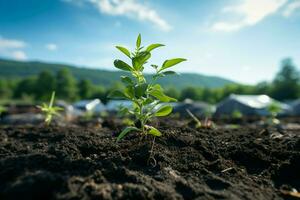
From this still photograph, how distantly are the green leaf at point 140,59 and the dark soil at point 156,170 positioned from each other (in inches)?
20.8

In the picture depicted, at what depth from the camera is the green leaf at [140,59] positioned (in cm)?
187

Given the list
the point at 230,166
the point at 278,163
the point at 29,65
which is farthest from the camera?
the point at 29,65

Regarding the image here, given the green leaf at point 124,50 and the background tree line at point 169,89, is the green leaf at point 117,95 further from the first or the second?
the background tree line at point 169,89

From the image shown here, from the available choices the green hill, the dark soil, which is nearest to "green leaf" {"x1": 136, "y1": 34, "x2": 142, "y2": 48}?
the dark soil

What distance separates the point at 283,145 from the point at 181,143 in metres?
0.83

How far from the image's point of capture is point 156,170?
1627 mm

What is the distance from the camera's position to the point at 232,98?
23359mm

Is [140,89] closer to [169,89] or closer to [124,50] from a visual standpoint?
[124,50]

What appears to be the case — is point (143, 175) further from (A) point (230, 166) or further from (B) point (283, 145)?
(B) point (283, 145)

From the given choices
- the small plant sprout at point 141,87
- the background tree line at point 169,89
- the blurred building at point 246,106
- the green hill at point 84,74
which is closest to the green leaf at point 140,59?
the small plant sprout at point 141,87

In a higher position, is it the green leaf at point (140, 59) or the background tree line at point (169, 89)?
the green leaf at point (140, 59)

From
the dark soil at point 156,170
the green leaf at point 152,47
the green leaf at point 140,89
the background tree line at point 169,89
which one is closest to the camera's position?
the dark soil at point 156,170

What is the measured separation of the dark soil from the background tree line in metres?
34.3

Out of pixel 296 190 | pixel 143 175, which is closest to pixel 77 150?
pixel 143 175
